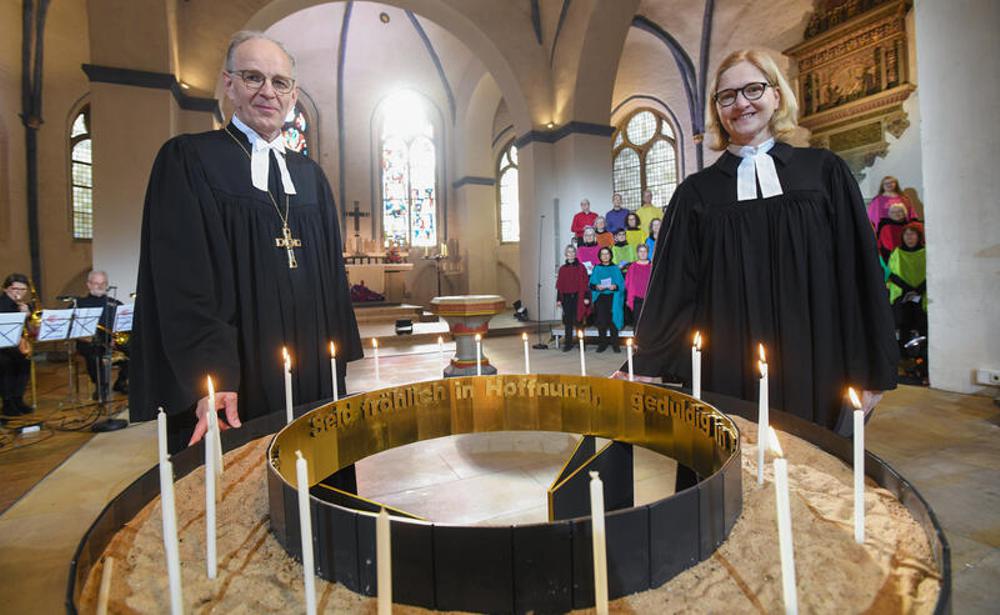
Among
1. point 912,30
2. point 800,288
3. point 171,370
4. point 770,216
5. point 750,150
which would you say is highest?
point 912,30

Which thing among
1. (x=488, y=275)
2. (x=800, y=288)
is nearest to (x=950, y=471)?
(x=800, y=288)

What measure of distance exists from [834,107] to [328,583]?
437 inches

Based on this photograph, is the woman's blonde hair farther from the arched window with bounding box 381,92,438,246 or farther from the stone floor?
the arched window with bounding box 381,92,438,246

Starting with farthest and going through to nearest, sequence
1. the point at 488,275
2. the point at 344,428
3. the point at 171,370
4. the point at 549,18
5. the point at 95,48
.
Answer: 1. the point at 488,275
2. the point at 549,18
3. the point at 95,48
4. the point at 171,370
5. the point at 344,428

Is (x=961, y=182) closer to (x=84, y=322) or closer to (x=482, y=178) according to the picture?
(x=84, y=322)

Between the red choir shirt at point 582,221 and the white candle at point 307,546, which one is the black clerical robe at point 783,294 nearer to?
the white candle at point 307,546

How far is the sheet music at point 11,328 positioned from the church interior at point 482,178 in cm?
Answer: 75

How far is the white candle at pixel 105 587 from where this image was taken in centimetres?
55

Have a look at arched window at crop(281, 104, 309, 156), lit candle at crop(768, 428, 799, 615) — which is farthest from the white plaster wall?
arched window at crop(281, 104, 309, 156)

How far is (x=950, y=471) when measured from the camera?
245cm

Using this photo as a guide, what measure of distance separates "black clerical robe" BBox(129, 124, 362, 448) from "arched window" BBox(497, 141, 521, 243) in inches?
596

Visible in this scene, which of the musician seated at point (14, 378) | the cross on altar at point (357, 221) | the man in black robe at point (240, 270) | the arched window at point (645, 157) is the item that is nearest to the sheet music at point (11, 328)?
the musician seated at point (14, 378)

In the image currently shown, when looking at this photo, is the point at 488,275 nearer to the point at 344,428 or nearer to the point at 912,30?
the point at 912,30

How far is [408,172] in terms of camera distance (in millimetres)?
16000
